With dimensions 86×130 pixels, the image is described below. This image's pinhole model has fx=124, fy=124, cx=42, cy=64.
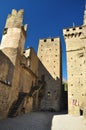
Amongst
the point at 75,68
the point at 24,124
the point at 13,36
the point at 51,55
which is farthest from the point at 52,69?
the point at 24,124

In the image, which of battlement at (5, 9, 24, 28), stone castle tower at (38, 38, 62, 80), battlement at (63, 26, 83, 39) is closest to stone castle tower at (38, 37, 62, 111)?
stone castle tower at (38, 38, 62, 80)

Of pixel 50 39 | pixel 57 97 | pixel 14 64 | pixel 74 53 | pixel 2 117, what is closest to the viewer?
pixel 2 117

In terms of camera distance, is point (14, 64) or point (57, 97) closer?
point (14, 64)

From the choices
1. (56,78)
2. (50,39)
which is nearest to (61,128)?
(56,78)

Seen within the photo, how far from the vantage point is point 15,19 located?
589 inches

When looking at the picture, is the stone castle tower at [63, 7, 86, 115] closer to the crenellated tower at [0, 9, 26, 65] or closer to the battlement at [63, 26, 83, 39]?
the battlement at [63, 26, 83, 39]

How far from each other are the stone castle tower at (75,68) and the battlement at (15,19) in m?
6.99

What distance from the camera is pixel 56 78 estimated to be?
19.6 metres

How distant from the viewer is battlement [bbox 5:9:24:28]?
1462 cm

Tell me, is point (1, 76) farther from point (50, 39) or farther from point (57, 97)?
point (50, 39)

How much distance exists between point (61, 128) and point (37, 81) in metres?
12.8

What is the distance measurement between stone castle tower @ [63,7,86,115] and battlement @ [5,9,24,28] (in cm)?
699

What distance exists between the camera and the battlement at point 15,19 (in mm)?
14623

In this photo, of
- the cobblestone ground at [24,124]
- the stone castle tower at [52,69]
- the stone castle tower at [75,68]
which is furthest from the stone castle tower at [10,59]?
the stone castle tower at [52,69]
